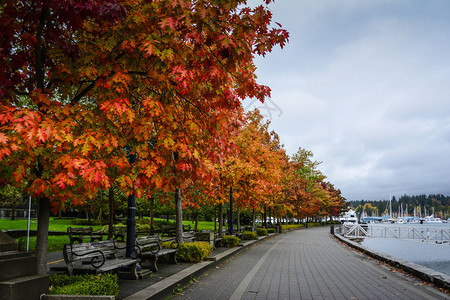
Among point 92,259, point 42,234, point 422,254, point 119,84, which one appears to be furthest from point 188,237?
point 422,254

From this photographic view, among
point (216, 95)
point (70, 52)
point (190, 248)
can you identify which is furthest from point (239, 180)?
point (70, 52)

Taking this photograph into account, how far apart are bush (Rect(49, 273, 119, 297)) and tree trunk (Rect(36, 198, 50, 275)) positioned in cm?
43

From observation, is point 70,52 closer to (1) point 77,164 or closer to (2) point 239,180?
(1) point 77,164

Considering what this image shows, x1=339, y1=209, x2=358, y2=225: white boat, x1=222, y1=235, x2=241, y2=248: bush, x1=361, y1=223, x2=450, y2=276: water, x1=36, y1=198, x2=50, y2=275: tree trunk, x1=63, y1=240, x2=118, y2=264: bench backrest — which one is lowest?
x1=339, y1=209, x2=358, y2=225: white boat

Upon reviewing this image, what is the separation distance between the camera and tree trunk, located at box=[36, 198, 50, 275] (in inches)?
233

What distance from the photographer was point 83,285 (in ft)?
18.5

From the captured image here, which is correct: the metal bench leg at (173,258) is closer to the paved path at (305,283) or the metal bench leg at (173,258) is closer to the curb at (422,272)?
the paved path at (305,283)

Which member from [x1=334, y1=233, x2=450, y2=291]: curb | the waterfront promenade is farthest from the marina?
the waterfront promenade

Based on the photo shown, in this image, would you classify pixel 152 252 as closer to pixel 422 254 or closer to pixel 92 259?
pixel 92 259

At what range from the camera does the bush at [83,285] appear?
543cm

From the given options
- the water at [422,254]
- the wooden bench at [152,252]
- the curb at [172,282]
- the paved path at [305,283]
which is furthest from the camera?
the water at [422,254]

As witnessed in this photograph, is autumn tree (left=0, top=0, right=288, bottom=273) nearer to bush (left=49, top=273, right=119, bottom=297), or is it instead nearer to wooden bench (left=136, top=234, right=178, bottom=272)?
bush (left=49, top=273, right=119, bottom=297)

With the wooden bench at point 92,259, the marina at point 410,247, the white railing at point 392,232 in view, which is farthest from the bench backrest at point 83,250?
the white railing at point 392,232

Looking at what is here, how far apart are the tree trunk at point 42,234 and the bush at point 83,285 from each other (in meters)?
0.43
